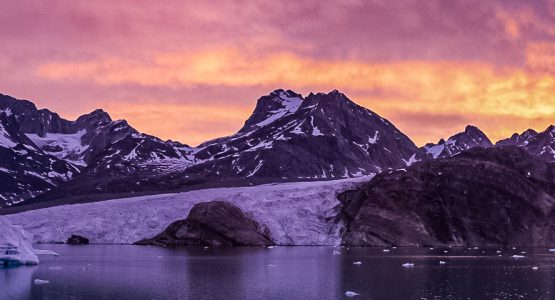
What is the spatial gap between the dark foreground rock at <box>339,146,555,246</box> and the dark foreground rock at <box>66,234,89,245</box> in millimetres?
42378

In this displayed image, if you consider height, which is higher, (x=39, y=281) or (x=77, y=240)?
(x=77, y=240)

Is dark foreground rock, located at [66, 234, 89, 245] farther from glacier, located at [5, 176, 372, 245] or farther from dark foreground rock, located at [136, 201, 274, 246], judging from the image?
dark foreground rock, located at [136, 201, 274, 246]

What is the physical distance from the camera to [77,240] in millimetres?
118000

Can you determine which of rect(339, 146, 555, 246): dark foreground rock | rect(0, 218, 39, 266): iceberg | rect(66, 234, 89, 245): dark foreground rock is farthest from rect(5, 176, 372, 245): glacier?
rect(0, 218, 39, 266): iceberg

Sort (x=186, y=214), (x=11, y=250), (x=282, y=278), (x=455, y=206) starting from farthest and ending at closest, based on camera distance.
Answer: (x=186, y=214) < (x=455, y=206) < (x=11, y=250) < (x=282, y=278)

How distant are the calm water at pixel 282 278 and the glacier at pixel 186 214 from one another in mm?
31023

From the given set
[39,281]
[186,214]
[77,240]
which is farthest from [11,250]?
[186,214]

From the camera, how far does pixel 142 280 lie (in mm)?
55781

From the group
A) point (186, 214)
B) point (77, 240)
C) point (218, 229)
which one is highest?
point (186, 214)

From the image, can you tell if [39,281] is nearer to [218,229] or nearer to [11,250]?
[11,250]

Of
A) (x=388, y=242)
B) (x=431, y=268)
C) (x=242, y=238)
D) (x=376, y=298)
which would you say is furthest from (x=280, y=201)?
(x=376, y=298)

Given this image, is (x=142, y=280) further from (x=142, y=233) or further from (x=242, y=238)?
(x=142, y=233)

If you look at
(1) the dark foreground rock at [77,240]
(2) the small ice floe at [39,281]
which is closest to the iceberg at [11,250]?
(2) the small ice floe at [39,281]

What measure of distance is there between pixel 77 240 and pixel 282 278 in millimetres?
69997
